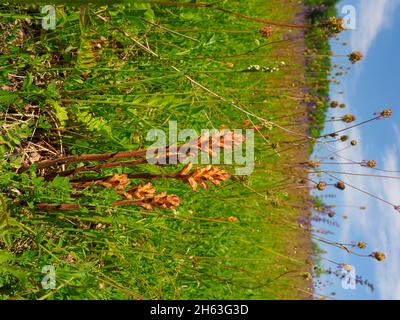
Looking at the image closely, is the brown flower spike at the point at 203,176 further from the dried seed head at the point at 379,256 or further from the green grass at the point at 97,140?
the dried seed head at the point at 379,256

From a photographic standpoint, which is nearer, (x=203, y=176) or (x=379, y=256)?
(x=203, y=176)

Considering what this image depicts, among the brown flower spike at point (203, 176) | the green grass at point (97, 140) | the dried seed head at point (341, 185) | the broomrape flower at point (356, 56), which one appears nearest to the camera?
the brown flower spike at point (203, 176)

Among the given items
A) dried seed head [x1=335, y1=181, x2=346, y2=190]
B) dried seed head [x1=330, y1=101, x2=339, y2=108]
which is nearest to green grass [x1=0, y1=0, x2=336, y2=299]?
dried seed head [x1=335, y1=181, x2=346, y2=190]

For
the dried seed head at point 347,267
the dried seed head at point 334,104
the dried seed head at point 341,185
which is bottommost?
the dried seed head at point 347,267

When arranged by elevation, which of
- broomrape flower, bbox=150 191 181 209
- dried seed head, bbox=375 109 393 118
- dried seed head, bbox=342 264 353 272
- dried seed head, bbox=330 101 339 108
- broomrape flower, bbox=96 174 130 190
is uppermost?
dried seed head, bbox=330 101 339 108

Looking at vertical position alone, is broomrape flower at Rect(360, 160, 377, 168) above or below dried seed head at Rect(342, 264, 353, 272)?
Result: above

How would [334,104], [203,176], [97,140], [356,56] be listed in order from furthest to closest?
1. [334,104]
2. [356,56]
3. [97,140]
4. [203,176]

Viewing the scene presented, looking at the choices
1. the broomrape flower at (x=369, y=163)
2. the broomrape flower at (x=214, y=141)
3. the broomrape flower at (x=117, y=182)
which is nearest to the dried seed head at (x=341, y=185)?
the broomrape flower at (x=369, y=163)

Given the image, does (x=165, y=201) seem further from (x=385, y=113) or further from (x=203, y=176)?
(x=385, y=113)

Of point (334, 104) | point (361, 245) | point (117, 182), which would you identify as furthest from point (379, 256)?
point (117, 182)

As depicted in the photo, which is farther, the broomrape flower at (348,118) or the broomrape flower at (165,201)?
the broomrape flower at (348,118)

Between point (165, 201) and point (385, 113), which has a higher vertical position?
point (385, 113)

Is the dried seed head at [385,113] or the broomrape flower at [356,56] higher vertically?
the broomrape flower at [356,56]

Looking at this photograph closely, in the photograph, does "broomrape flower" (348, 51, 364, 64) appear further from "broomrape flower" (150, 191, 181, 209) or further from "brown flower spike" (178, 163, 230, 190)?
"broomrape flower" (150, 191, 181, 209)
